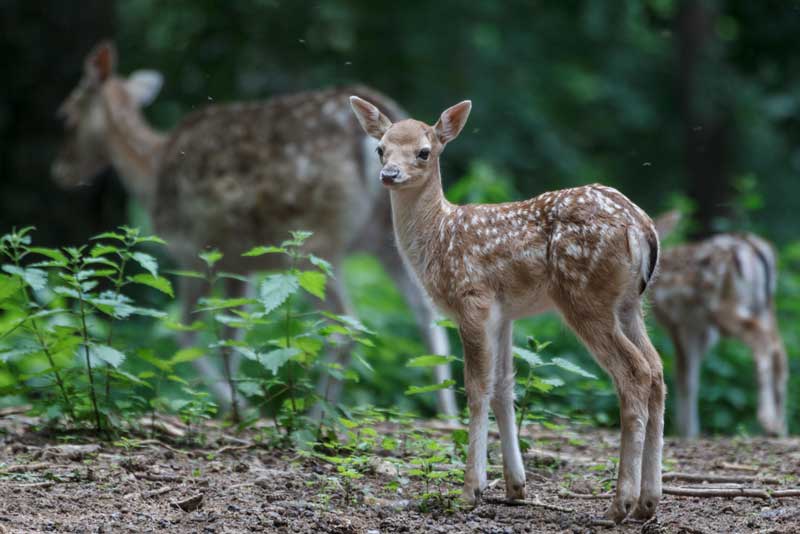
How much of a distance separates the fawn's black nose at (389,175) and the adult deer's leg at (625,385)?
3.29 ft

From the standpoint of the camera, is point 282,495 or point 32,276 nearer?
point 282,495

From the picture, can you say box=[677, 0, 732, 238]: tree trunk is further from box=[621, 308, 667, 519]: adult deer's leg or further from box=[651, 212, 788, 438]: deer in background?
box=[621, 308, 667, 519]: adult deer's leg

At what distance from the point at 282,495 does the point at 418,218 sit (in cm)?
136

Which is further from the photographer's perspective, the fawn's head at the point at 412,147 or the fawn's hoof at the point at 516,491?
the fawn's head at the point at 412,147

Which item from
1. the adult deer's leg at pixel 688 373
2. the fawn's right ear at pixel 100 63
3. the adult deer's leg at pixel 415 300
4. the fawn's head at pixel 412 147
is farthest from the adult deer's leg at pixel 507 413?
the fawn's right ear at pixel 100 63

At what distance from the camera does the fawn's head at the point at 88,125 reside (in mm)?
10625

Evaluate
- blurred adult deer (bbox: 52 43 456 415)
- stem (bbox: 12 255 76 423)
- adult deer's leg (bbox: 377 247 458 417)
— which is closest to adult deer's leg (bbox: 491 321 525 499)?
stem (bbox: 12 255 76 423)

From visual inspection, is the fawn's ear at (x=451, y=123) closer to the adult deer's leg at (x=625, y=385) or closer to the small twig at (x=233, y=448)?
the adult deer's leg at (x=625, y=385)

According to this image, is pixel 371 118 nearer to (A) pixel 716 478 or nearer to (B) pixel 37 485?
(B) pixel 37 485

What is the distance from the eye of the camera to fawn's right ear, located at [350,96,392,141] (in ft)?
17.7

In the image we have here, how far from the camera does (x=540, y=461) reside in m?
5.75

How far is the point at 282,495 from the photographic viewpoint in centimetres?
474

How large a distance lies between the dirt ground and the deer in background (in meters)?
3.22

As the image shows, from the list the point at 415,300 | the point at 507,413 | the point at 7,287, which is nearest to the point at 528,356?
the point at 507,413
